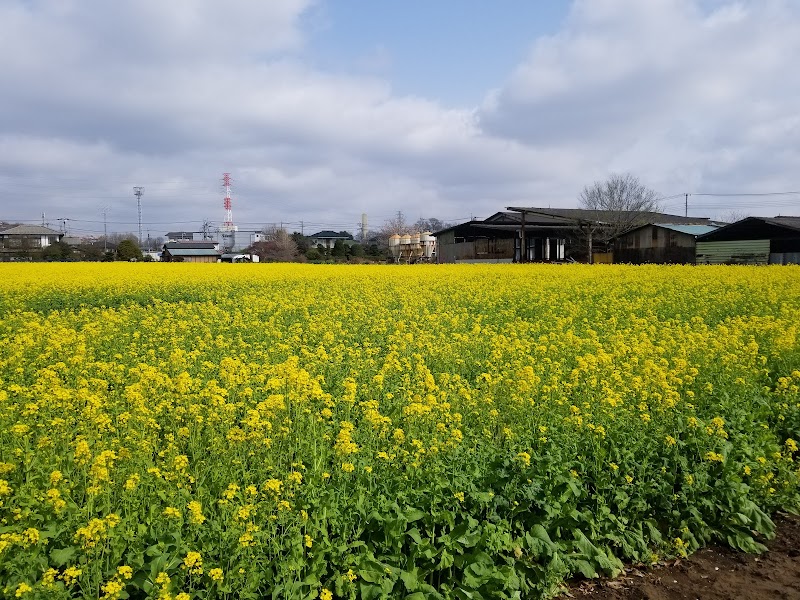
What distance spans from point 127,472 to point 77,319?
28.6 feet

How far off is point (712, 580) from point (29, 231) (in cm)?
11369

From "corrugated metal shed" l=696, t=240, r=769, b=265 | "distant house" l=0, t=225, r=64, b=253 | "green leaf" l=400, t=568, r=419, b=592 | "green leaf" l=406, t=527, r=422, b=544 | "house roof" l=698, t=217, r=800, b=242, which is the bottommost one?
"green leaf" l=400, t=568, r=419, b=592

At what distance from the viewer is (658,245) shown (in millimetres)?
41562

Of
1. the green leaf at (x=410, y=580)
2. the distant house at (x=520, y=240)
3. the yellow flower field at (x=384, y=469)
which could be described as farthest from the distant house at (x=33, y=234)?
the green leaf at (x=410, y=580)

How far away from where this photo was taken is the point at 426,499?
13.2 ft

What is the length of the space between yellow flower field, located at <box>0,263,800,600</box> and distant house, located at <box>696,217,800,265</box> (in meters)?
30.3

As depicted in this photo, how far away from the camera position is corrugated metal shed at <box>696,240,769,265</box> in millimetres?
35188

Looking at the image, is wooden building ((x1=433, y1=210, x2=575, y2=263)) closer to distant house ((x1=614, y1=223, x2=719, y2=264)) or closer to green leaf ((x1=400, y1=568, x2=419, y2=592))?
distant house ((x1=614, y1=223, x2=719, y2=264))

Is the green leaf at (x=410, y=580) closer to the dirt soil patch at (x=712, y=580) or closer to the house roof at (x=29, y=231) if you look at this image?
the dirt soil patch at (x=712, y=580)

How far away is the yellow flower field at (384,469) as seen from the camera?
340 cm

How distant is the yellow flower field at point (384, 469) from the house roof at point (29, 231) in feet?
340

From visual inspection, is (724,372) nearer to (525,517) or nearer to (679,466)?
(679,466)

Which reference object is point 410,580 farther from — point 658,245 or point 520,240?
point 520,240

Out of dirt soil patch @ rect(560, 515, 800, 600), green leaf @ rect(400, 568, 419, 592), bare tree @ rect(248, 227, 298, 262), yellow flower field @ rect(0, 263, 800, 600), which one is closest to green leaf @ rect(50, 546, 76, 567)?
yellow flower field @ rect(0, 263, 800, 600)
